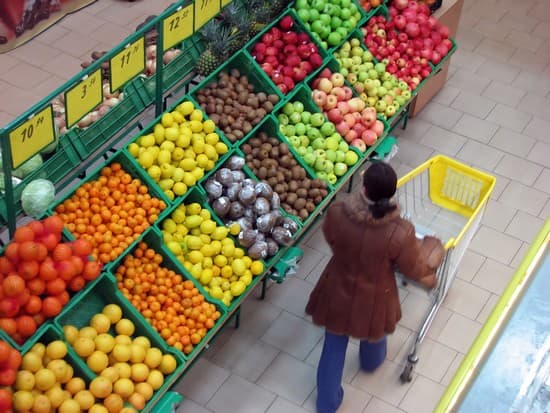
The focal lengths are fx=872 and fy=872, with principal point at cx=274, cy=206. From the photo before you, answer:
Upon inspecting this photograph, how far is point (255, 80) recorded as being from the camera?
5.72m

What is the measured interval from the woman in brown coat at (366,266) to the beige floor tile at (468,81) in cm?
347

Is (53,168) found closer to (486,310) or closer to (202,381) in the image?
(202,381)

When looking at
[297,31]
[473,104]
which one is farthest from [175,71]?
[473,104]

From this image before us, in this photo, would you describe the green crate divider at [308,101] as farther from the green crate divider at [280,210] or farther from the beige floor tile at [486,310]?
the beige floor tile at [486,310]

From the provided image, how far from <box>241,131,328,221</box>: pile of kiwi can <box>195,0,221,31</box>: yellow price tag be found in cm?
80

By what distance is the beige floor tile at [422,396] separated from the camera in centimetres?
510

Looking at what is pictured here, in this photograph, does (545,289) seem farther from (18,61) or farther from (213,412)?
(18,61)

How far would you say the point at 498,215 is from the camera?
6.39m

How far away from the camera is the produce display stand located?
4.23 m

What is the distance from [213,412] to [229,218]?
3.70 ft

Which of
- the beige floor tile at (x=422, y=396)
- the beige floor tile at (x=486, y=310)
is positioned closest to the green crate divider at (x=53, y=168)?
the beige floor tile at (x=422, y=396)

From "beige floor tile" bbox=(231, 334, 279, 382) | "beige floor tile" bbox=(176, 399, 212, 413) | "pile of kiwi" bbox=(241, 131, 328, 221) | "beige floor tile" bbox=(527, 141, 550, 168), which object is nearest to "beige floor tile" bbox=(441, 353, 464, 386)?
"beige floor tile" bbox=(231, 334, 279, 382)

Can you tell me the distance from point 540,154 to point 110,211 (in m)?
3.82

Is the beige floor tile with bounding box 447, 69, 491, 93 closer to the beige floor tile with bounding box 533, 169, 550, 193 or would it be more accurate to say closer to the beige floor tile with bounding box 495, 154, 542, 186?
the beige floor tile with bounding box 495, 154, 542, 186
